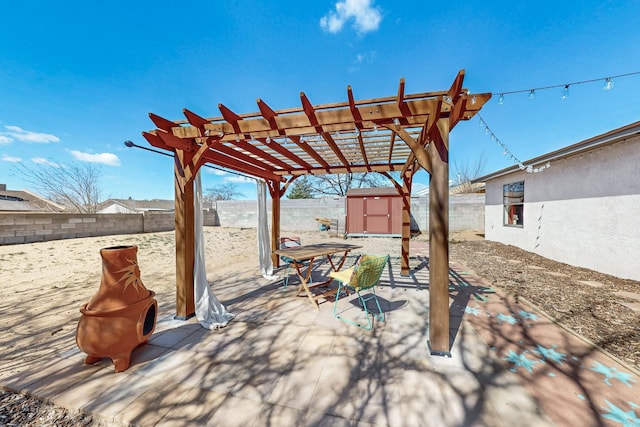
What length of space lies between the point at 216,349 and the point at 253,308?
967 mm

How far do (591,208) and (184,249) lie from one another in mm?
7897

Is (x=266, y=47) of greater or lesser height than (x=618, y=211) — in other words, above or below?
above

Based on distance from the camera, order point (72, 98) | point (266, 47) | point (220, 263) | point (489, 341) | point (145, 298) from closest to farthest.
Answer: point (145, 298) < point (489, 341) < point (266, 47) < point (220, 263) < point (72, 98)

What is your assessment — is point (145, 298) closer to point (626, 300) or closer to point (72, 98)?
point (626, 300)

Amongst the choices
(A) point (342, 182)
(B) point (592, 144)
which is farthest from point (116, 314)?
(A) point (342, 182)

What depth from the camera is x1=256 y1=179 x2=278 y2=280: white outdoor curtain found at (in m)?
4.77

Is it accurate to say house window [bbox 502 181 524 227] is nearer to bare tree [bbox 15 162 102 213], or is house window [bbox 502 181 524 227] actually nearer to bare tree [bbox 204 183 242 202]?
bare tree [bbox 15 162 102 213]

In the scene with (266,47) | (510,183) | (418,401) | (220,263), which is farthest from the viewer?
(510,183)

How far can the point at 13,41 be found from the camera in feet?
18.8

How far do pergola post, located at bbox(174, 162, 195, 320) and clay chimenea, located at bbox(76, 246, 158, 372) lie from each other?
764 mm

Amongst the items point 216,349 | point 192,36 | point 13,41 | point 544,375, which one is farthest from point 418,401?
point 13,41

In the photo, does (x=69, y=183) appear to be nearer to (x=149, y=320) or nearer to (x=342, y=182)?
(x=149, y=320)

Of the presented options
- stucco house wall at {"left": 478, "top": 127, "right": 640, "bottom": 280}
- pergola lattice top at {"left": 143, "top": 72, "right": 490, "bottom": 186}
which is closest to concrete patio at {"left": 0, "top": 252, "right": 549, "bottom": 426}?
pergola lattice top at {"left": 143, "top": 72, "right": 490, "bottom": 186}

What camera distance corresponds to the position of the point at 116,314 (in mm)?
1926
